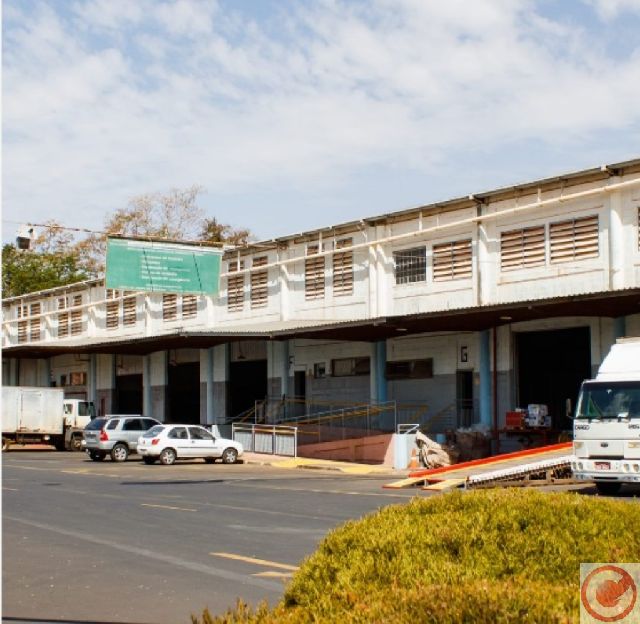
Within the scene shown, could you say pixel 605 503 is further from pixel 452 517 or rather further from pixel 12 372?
pixel 12 372

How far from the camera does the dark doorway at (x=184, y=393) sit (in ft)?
185

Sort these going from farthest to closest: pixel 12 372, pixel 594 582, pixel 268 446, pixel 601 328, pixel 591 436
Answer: pixel 12 372
pixel 268 446
pixel 601 328
pixel 591 436
pixel 594 582

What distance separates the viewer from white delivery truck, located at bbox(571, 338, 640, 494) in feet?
74.9

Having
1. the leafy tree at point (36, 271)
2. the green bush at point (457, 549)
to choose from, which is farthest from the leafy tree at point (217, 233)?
the green bush at point (457, 549)

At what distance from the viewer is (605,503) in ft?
24.1

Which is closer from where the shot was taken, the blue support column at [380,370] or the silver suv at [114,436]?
the silver suv at [114,436]

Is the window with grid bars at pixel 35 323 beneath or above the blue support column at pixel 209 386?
above

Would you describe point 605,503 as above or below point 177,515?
above

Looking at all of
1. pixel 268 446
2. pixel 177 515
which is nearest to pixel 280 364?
pixel 268 446

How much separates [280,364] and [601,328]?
17.8 metres

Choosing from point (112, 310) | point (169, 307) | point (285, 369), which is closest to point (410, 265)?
point (285, 369)

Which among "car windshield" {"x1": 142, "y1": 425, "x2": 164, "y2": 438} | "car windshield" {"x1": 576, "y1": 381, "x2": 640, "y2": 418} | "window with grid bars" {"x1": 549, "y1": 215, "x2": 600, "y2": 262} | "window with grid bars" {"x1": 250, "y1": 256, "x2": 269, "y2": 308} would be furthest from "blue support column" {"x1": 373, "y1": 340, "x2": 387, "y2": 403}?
"car windshield" {"x1": 576, "y1": 381, "x2": 640, "y2": 418}

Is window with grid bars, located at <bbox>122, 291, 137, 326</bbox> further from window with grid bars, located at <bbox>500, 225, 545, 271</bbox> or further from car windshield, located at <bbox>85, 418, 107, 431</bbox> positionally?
window with grid bars, located at <bbox>500, 225, 545, 271</bbox>

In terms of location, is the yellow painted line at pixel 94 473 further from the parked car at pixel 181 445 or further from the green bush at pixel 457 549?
the green bush at pixel 457 549
